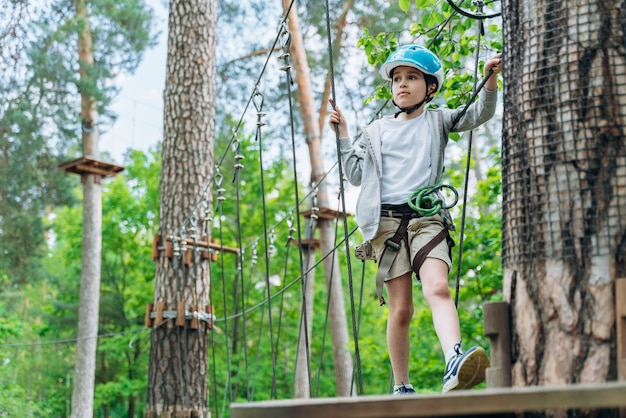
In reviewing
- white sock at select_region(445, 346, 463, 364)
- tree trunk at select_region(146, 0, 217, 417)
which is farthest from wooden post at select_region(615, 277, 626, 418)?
tree trunk at select_region(146, 0, 217, 417)

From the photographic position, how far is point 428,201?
7.57 feet

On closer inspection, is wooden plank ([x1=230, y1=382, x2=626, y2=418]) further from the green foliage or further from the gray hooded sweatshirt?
the green foliage

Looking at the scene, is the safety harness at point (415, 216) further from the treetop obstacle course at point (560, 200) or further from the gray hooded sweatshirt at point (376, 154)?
the treetop obstacle course at point (560, 200)

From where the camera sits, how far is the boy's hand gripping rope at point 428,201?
225cm

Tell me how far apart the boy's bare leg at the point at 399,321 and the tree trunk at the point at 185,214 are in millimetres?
2436

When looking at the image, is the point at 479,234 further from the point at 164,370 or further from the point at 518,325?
the point at 518,325

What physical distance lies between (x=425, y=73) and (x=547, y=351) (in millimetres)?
1220

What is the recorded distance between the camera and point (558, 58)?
1.50m

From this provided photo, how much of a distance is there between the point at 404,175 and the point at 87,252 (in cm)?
864

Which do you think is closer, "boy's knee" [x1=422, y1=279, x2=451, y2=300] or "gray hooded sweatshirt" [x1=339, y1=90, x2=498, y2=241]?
"boy's knee" [x1=422, y1=279, x2=451, y2=300]

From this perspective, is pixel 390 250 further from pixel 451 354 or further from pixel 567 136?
pixel 567 136

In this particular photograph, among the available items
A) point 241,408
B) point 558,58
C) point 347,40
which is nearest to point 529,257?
point 558,58

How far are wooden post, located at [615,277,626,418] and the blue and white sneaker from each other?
1.63 feet

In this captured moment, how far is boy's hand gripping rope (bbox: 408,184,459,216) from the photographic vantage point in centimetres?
225
